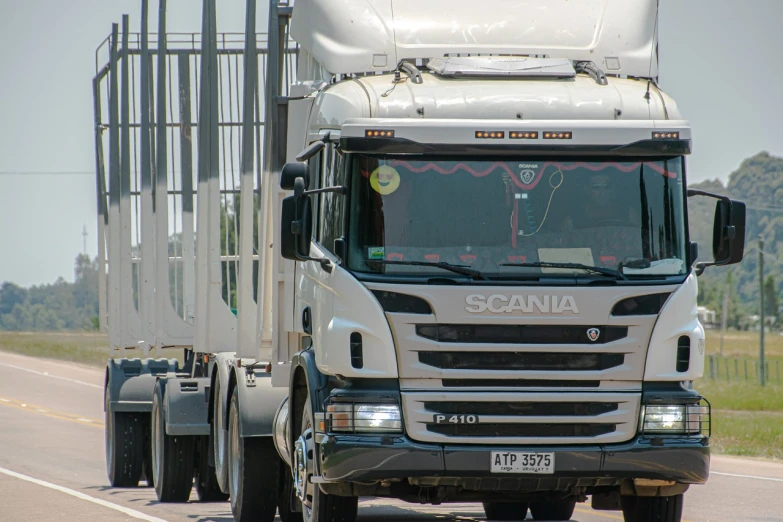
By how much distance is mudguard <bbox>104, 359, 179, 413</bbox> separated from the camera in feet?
52.3

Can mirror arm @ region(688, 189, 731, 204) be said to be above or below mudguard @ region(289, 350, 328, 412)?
above

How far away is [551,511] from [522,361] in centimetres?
457

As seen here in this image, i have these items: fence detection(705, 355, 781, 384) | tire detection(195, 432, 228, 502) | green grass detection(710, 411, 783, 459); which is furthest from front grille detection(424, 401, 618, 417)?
fence detection(705, 355, 781, 384)

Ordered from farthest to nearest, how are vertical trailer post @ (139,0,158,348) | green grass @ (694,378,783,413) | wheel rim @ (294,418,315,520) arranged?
green grass @ (694,378,783,413), vertical trailer post @ (139,0,158,348), wheel rim @ (294,418,315,520)

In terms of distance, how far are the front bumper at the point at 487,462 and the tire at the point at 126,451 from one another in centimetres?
788

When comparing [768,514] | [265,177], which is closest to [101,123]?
[265,177]

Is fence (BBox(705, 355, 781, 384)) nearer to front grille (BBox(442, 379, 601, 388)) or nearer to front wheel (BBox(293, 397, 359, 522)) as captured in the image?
front wheel (BBox(293, 397, 359, 522))

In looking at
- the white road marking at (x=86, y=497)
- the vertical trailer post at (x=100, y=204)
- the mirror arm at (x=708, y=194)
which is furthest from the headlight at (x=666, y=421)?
the vertical trailer post at (x=100, y=204)

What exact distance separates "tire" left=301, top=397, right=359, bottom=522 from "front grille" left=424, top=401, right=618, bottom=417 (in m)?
1.05

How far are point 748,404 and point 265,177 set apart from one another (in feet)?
105

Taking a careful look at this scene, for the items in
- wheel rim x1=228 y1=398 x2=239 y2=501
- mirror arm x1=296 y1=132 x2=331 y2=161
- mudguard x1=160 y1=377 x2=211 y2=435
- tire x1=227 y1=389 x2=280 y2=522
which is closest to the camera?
mirror arm x1=296 y1=132 x2=331 y2=161

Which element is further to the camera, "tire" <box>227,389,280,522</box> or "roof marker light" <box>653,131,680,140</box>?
"tire" <box>227,389,280,522</box>

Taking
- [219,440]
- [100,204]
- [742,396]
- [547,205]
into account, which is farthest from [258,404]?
[742,396]

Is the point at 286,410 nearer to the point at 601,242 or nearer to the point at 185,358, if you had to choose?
the point at 601,242
